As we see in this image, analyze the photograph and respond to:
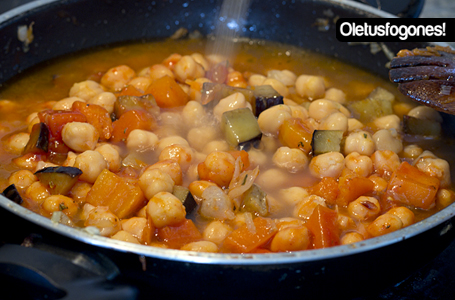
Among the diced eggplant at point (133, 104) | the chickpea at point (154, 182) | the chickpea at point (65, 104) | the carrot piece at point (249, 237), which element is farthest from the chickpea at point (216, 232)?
the chickpea at point (65, 104)

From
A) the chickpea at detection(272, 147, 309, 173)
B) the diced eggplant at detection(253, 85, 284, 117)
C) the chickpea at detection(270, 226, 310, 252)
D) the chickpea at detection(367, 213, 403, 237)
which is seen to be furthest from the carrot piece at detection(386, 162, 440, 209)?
the diced eggplant at detection(253, 85, 284, 117)

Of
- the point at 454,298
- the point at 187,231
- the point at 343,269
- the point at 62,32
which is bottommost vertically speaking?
the point at 454,298

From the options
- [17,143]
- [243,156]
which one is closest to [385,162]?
[243,156]

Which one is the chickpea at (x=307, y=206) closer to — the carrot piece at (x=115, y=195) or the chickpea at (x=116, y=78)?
the carrot piece at (x=115, y=195)

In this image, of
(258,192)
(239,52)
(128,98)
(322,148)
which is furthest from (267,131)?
(239,52)

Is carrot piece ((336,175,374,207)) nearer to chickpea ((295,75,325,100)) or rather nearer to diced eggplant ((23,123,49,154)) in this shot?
chickpea ((295,75,325,100))

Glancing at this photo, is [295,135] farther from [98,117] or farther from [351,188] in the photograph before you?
[98,117]

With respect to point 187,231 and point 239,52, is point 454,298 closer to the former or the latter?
point 187,231
